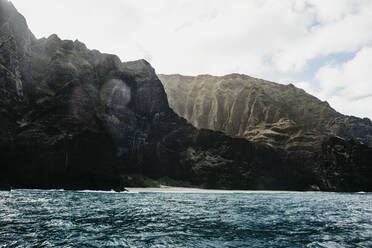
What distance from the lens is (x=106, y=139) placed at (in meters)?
113

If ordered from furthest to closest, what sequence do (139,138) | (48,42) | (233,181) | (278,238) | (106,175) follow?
(233,181) → (139,138) → (48,42) → (106,175) → (278,238)

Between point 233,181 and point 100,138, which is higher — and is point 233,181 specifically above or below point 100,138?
below

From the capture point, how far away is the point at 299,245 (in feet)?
58.1


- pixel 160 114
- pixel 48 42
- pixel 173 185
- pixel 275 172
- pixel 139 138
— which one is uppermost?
pixel 48 42

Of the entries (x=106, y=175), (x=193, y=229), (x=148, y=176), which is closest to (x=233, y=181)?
(x=148, y=176)

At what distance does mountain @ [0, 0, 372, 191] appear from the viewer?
97550mm

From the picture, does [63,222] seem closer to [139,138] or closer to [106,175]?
[106,175]

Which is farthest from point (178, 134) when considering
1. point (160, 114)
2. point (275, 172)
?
point (275, 172)

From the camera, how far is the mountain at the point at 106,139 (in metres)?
97.6

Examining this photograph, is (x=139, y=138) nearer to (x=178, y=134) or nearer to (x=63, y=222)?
(x=178, y=134)

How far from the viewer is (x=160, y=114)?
172 metres

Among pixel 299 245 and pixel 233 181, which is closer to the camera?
pixel 299 245

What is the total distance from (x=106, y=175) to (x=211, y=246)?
306 ft

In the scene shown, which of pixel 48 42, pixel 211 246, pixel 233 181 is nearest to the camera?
pixel 211 246
